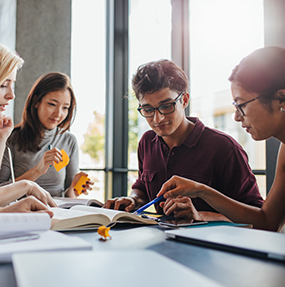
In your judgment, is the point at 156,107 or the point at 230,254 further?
the point at 156,107

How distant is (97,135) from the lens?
407 centimetres

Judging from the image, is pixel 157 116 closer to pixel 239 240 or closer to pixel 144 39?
pixel 239 240

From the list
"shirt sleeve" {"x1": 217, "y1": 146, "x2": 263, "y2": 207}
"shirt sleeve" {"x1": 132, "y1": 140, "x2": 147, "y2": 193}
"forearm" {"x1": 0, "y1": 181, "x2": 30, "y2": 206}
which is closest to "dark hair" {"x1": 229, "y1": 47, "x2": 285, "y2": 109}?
"shirt sleeve" {"x1": 217, "y1": 146, "x2": 263, "y2": 207}

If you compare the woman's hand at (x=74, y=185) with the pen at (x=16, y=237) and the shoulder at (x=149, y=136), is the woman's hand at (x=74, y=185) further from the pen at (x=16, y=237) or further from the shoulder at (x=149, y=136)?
the pen at (x=16, y=237)

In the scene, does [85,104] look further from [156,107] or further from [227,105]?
[156,107]

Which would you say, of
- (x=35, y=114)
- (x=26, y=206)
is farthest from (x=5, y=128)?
(x=26, y=206)

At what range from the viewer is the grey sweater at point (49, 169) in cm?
209

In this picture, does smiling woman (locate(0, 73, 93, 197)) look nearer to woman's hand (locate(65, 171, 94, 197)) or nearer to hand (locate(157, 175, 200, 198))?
woman's hand (locate(65, 171, 94, 197))

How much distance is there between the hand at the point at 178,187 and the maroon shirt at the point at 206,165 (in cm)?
38

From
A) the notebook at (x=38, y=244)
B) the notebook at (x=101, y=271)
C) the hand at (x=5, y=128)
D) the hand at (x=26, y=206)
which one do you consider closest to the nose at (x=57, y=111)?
the hand at (x=5, y=128)

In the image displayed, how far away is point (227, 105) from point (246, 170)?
3.99ft

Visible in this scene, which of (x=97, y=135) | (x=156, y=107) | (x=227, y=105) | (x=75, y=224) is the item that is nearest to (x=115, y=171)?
(x=97, y=135)

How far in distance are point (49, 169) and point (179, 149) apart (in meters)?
1.11

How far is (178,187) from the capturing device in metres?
1.15
